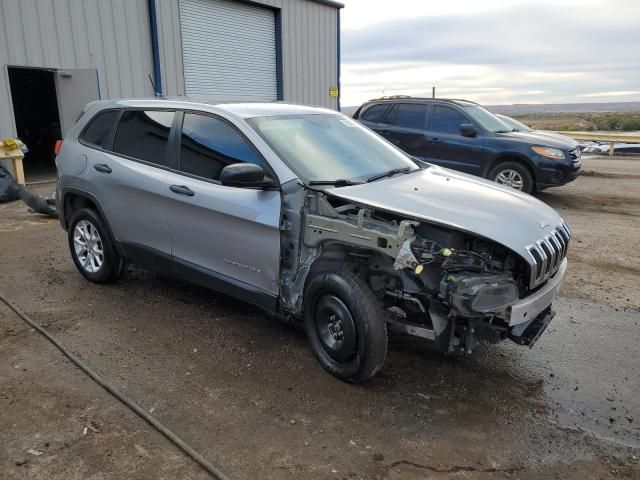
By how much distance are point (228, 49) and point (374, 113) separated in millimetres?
6420

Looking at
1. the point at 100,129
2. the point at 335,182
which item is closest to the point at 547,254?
the point at 335,182

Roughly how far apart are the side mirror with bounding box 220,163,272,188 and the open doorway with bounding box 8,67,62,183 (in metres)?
15.1

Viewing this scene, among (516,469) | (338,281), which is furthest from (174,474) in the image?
(516,469)

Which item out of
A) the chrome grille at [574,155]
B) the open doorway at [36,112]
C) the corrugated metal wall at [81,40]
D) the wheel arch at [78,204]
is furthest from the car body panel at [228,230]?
the open doorway at [36,112]

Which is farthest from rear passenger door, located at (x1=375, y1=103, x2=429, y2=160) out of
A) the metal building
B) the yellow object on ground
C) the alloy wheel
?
the yellow object on ground

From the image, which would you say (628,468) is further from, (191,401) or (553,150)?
(553,150)

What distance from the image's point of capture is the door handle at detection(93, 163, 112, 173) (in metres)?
4.88

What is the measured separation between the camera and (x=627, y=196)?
10117 millimetres

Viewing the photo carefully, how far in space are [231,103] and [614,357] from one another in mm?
3593

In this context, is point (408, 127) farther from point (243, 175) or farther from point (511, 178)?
point (243, 175)

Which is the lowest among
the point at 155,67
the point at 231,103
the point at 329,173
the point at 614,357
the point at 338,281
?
the point at 614,357

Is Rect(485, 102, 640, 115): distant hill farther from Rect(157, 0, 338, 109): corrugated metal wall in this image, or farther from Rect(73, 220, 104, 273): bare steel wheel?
Rect(73, 220, 104, 273): bare steel wheel

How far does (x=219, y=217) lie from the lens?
401 centimetres

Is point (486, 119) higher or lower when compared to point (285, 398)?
higher
